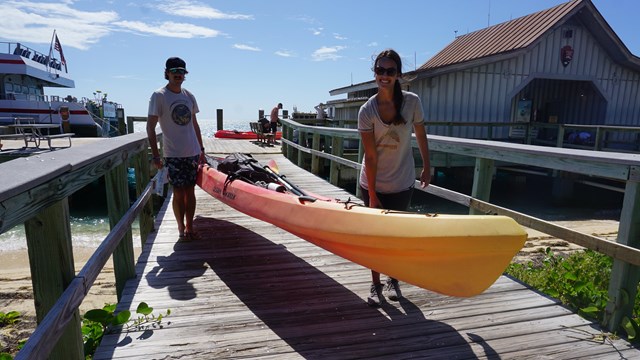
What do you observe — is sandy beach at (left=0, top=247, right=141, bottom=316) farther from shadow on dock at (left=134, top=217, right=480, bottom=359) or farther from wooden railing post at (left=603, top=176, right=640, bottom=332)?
wooden railing post at (left=603, top=176, right=640, bottom=332)

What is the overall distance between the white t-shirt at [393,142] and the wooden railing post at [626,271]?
1352mm

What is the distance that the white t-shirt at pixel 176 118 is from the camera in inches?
155

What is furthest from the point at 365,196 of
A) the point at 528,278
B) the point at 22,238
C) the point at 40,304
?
the point at 22,238

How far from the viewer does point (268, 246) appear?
14.7ft

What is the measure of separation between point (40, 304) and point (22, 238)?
475 inches

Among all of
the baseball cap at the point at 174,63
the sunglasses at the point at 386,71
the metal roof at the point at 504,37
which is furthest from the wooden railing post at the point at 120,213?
the metal roof at the point at 504,37

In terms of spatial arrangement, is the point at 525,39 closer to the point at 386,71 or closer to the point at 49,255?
the point at 386,71

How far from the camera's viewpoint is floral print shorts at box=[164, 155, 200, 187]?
4184 mm

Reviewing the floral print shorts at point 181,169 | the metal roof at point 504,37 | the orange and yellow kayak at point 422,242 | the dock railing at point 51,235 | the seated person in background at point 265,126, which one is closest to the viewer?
the dock railing at point 51,235

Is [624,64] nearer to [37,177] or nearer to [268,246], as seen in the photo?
[268,246]

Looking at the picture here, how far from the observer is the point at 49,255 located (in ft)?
5.60

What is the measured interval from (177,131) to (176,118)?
5.4 inches

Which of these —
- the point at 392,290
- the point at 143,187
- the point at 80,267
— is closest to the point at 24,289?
the point at 80,267

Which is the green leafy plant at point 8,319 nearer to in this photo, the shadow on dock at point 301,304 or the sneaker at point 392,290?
the shadow on dock at point 301,304
